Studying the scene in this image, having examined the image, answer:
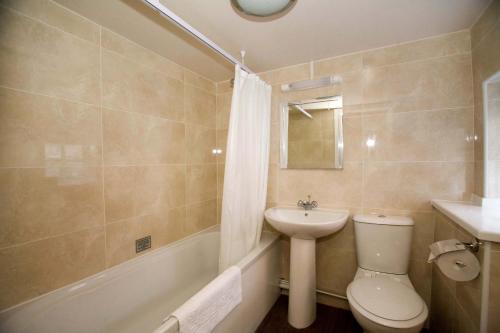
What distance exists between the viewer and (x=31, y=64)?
1043mm

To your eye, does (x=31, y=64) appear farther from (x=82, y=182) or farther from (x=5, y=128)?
(x=82, y=182)

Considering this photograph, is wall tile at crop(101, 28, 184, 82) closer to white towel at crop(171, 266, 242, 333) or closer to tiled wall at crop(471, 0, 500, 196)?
white towel at crop(171, 266, 242, 333)

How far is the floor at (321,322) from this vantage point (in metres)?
1.54

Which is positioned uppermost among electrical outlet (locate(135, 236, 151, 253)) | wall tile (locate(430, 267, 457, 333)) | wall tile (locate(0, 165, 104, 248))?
wall tile (locate(0, 165, 104, 248))

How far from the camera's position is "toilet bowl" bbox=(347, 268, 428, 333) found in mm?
1046

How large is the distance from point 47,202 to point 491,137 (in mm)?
2565

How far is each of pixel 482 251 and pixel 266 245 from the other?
1.22 m

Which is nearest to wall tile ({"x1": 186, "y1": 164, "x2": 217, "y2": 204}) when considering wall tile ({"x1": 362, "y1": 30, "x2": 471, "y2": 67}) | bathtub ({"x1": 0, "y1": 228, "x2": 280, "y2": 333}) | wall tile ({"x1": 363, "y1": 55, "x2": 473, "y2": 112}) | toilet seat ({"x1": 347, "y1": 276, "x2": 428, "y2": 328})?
bathtub ({"x1": 0, "y1": 228, "x2": 280, "y2": 333})

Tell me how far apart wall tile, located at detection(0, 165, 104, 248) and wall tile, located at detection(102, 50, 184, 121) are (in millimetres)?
506

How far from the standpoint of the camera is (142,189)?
61.2 inches

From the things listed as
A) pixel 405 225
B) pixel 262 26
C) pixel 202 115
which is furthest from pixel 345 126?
pixel 202 115

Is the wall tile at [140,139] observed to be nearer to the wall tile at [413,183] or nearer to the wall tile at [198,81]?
the wall tile at [198,81]

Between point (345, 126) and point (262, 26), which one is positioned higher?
point (262, 26)

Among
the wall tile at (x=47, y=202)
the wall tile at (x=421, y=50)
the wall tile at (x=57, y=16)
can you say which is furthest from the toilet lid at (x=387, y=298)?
the wall tile at (x=57, y=16)
